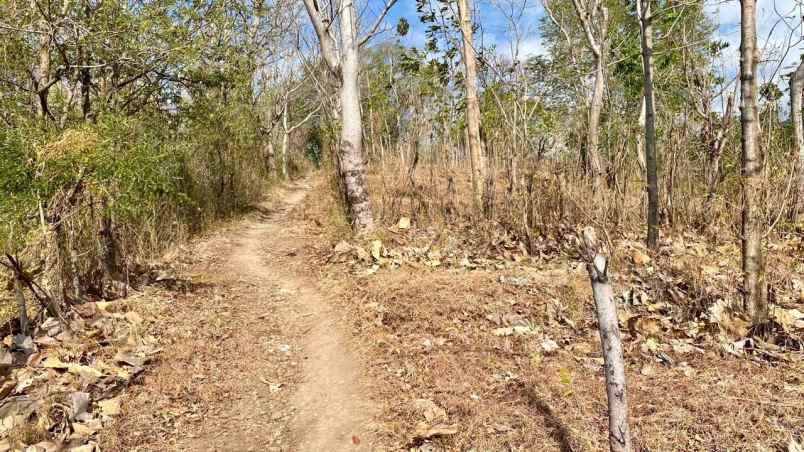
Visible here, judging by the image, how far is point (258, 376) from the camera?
4020 millimetres

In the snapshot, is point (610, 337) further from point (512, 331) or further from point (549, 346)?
point (512, 331)

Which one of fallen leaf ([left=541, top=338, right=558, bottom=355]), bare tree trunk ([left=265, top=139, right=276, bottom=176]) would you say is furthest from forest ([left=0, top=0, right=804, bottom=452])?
bare tree trunk ([left=265, top=139, right=276, bottom=176])

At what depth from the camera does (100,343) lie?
4074 mm

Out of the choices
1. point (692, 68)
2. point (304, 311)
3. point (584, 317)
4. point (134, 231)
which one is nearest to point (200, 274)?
point (134, 231)

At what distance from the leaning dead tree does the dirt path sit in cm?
149

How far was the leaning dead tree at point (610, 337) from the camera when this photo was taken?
2.14 m

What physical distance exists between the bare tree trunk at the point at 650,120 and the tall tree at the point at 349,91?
3.47m

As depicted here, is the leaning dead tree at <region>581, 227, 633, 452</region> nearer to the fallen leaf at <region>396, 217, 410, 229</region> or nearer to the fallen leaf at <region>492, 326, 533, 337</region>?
the fallen leaf at <region>492, 326, 533, 337</region>

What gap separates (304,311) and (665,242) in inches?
180

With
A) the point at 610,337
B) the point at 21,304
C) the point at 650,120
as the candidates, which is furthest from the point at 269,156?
the point at 610,337

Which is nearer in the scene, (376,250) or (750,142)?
(750,142)

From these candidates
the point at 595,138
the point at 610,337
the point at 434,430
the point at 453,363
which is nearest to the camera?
the point at 610,337

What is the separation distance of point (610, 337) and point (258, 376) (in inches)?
113

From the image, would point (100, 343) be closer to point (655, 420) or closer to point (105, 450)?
point (105, 450)
